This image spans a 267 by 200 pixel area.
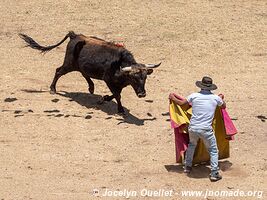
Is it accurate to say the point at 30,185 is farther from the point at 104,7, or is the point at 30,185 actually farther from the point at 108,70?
the point at 104,7

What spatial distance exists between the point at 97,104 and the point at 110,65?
109 cm

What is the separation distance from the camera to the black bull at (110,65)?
1225 cm

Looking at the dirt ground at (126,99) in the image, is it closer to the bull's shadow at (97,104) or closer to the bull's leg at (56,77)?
the bull's shadow at (97,104)

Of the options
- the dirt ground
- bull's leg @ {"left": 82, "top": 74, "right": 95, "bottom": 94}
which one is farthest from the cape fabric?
bull's leg @ {"left": 82, "top": 74, "right": 95, "bottom": 94}

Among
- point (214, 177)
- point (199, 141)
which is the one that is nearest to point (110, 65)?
point (199, 141)

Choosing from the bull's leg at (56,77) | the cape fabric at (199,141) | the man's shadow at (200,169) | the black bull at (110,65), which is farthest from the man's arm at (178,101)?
the bull's leg at (56,77)

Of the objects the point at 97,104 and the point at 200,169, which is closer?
the point at 200,169

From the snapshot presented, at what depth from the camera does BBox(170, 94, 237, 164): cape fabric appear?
9.80 m

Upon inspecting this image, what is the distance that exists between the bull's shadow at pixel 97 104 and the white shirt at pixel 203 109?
2.85m

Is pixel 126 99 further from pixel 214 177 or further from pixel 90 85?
pixel 214 177

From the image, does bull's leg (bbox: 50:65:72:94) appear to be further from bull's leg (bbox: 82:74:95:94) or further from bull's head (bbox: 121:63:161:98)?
bull's head (bbox: 121:63:161:98)

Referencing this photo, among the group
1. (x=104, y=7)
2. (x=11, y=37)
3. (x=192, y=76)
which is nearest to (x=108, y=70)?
(x=192, y=76)

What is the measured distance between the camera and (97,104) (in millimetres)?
13281

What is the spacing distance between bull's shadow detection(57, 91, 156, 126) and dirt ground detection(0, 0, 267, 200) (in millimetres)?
24
